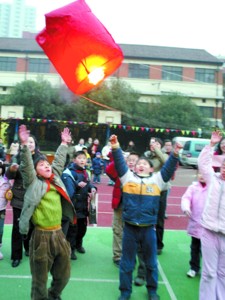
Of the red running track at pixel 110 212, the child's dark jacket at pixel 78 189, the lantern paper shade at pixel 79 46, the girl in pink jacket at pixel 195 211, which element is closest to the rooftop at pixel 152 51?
the red running track at pixel 110 212

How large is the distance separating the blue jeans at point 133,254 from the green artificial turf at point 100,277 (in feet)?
0.81

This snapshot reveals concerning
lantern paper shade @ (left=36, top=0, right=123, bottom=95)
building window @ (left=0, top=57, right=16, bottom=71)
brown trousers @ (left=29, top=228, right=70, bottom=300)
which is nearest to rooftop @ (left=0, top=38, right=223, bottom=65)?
building window @ (left=0, top=57, right=16, bottom=71)

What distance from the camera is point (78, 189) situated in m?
4.68

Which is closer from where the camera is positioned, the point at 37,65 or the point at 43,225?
the point at 43,225

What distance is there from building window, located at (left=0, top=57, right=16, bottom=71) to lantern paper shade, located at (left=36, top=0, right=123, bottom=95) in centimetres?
3821

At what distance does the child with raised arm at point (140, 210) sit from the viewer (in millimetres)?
3475

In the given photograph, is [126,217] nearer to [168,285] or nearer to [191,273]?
[168,285]

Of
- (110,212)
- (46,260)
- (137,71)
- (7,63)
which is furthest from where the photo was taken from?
(137,71)

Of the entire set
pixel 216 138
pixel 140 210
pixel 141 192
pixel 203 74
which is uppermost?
pixel 203 74

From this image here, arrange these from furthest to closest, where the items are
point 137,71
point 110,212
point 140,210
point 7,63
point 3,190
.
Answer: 1. point 137,71
2. point 7,63
3. point 110,212
4. point 3,190
5. point 140,210

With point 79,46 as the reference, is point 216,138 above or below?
below

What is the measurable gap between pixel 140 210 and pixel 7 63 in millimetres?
40416

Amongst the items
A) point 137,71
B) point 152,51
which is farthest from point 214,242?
point 152,51

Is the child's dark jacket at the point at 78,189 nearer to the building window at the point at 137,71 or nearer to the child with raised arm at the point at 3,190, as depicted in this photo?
the child with raised arm at the point at 3,190
